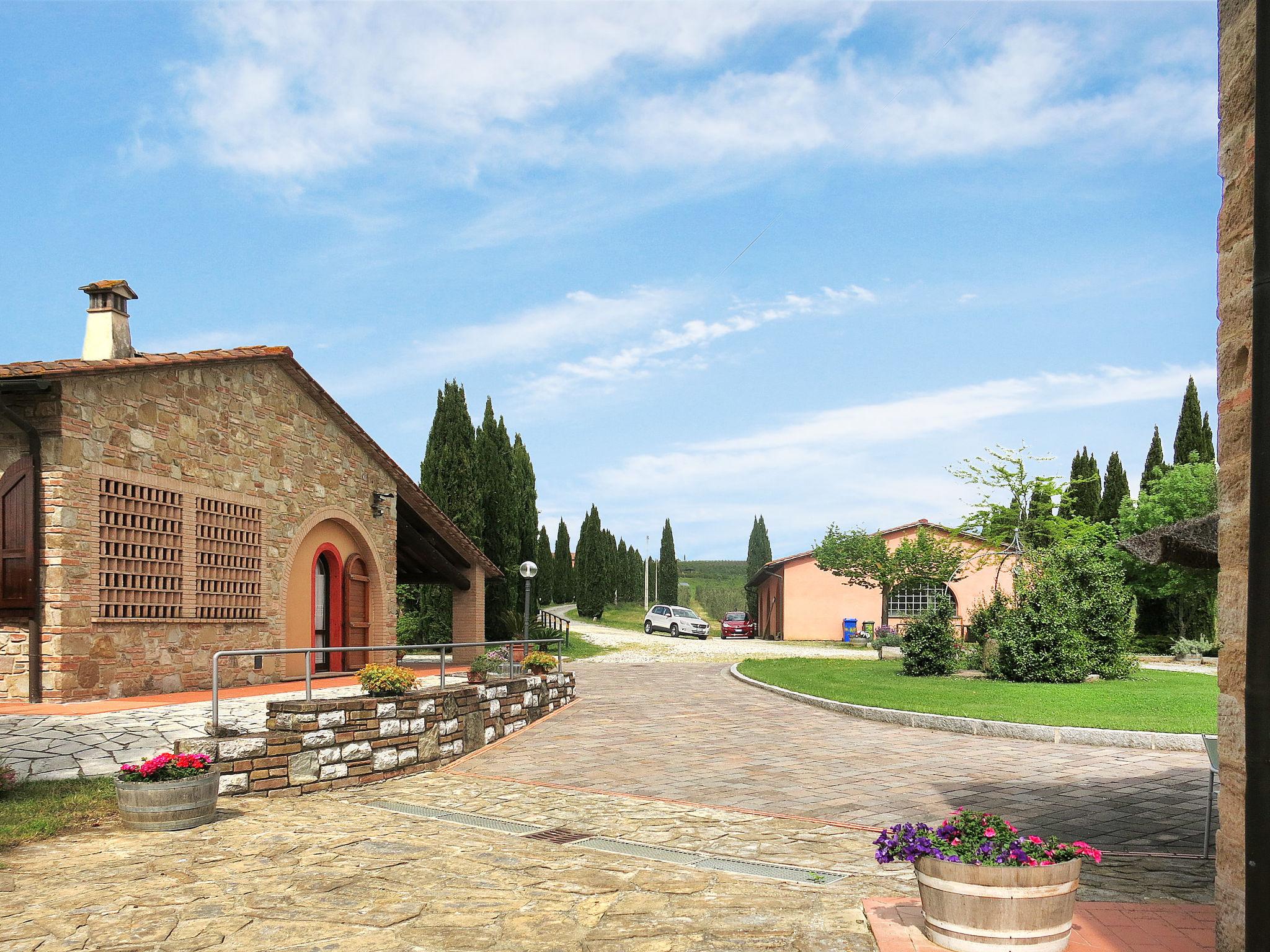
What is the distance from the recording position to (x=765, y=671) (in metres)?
22.6

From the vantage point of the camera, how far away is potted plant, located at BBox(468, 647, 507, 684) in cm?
1343

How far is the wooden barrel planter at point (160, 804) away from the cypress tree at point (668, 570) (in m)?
56.6

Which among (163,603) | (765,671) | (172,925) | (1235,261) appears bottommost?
(765,671)

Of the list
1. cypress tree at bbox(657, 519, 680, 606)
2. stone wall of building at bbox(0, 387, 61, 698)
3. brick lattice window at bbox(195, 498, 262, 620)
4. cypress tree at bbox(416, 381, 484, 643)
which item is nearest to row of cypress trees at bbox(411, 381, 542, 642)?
cypress tree at bbox(416, 381, 484, 643)

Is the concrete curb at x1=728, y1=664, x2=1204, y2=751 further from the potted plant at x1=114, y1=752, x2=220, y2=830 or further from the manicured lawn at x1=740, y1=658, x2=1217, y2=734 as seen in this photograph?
the potted plant at x1=114, y1=752, x2=220, y2=830

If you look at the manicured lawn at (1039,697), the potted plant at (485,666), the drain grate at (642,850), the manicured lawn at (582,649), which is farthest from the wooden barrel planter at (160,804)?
the manicured lawn at (582,649)

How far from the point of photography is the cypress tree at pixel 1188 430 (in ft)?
125

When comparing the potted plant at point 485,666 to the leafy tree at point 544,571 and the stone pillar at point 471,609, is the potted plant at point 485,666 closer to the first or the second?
the stone pillar at point 471,609

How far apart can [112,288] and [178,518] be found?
13.9 ft

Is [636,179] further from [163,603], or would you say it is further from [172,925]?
[172,925]

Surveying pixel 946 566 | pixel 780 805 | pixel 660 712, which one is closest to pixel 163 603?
pixel 660 712

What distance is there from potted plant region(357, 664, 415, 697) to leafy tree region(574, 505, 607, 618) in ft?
143

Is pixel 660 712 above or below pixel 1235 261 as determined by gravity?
below

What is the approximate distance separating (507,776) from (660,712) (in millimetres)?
5614
